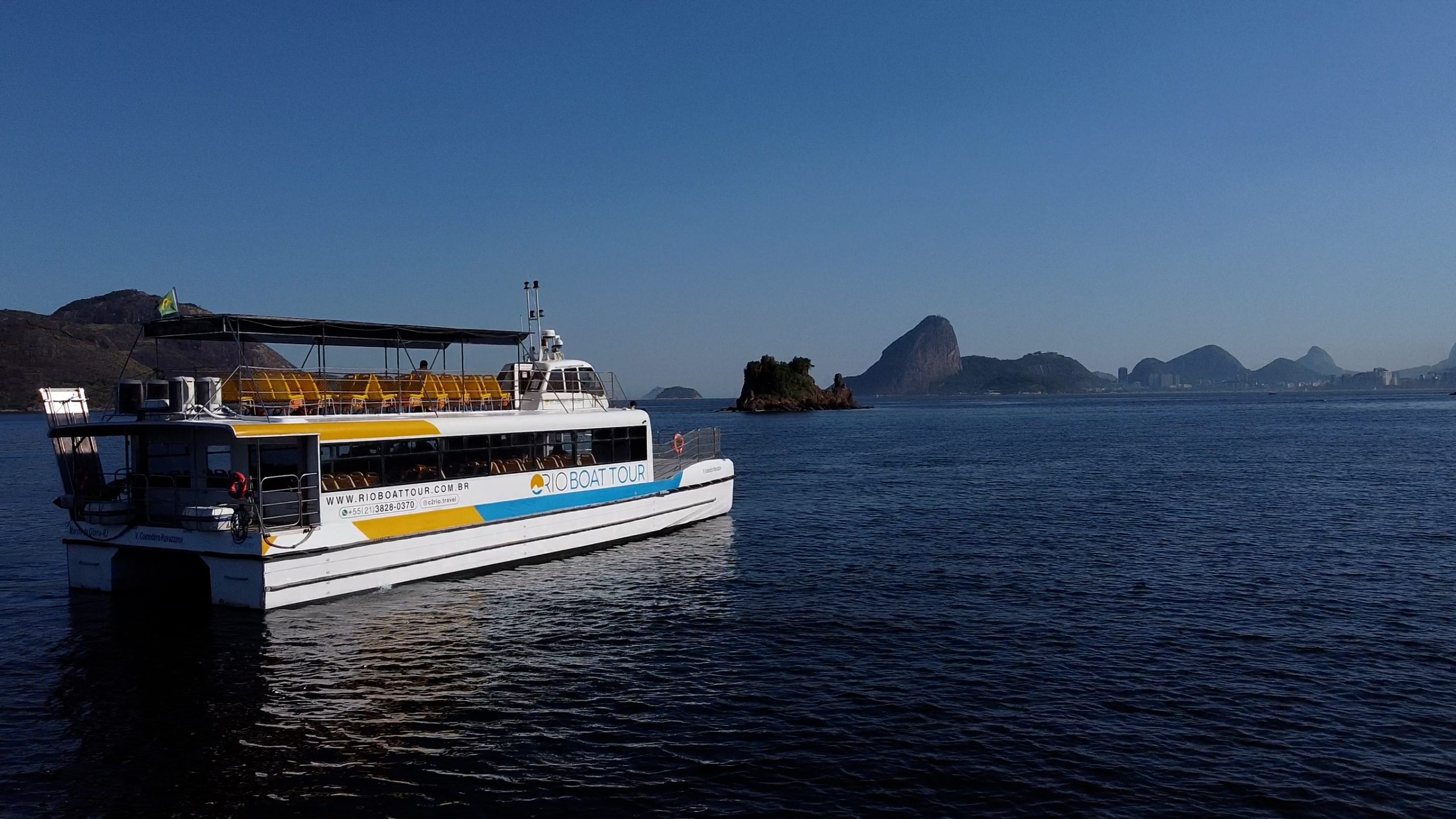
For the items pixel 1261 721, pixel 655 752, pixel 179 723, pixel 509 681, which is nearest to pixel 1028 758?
pixel 1261 721

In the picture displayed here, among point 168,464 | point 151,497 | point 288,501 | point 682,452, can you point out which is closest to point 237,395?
point 168,464

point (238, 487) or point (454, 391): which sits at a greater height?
point (454, 391)

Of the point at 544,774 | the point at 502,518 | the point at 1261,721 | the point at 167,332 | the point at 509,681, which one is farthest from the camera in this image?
the point at 502,518

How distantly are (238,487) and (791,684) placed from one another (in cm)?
1263

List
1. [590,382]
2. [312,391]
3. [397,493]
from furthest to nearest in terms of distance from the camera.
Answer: [590,382]
[312,391]
[397,493]

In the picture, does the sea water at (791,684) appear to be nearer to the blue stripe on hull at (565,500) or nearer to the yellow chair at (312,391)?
the blue stripe on hull at (565,500)

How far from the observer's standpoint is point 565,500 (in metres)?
25.7

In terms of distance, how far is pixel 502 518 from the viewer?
2366 centimetres

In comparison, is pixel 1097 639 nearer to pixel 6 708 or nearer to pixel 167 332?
pixel 6 708

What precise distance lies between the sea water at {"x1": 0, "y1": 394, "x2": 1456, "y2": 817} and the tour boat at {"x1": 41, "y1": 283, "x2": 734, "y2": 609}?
88 cm

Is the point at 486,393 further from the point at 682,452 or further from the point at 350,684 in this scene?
the point at 350,684

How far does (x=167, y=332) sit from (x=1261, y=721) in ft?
79.5

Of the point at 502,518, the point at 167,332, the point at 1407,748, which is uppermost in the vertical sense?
the point at 167,332

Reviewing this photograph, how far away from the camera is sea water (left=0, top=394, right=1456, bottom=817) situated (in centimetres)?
1085
